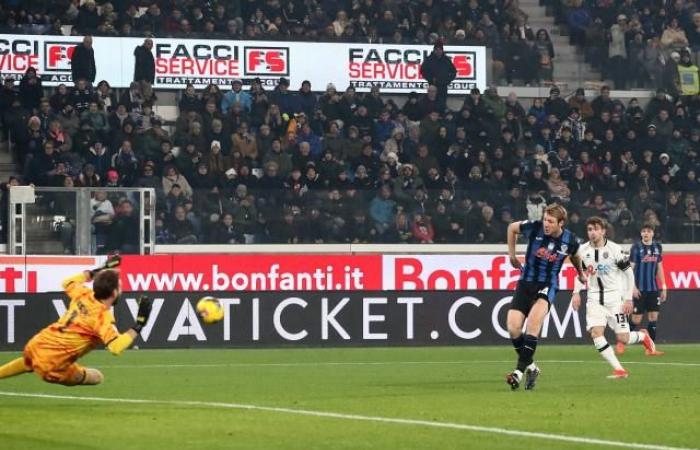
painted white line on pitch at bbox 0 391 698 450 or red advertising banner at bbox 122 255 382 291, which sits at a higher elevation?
red advertising banner at bbox 122 255 382 291

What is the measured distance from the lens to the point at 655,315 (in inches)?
970

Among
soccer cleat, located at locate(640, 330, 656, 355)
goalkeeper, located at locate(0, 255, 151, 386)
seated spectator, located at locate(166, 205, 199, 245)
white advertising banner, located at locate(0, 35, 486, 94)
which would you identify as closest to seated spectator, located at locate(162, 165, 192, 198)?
seated spectator, located at locate(166, 205, 199, 245)

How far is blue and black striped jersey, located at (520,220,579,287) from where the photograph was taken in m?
15.6

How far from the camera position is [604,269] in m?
18.7

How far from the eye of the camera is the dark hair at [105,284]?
1217 centimetres

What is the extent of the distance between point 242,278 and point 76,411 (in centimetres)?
1455

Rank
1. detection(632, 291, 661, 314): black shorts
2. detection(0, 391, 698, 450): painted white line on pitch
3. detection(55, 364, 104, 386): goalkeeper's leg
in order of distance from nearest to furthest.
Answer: detection(0, 391, 698, 450): painted white line on pitch → detection(55, 364, 104, 386): goalkeeper's leg → detection(632, 291, 661, 314): black shorts

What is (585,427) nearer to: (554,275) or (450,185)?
(554,275)

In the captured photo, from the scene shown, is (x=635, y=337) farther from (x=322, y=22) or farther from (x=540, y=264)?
Result: (x=322, y=22)

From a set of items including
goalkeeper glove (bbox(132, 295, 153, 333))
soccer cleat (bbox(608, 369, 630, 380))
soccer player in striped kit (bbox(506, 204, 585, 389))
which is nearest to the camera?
goalkeeper glove (bbox(132, 295, 153, 333))

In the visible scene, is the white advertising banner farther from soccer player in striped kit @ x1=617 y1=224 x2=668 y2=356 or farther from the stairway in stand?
soccer player in striped kit @ x1=617 y1=224 x2=668 y2=356

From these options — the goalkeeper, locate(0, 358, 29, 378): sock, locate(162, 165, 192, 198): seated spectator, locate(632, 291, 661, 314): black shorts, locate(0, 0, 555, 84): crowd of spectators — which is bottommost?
locate(632, 291, 661, 314): black shorts

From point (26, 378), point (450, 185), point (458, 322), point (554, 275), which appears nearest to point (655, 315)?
point (458, 322)

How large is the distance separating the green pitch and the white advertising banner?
1180 centimetres
